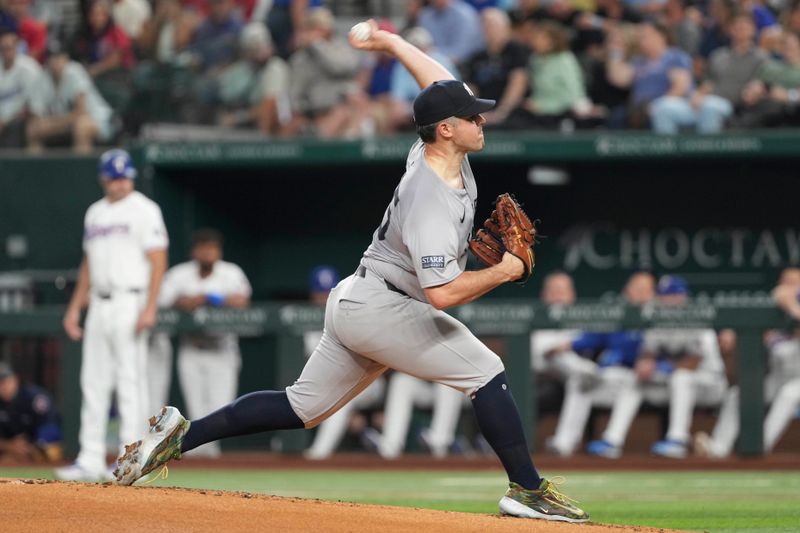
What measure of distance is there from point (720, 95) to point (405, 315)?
771cm

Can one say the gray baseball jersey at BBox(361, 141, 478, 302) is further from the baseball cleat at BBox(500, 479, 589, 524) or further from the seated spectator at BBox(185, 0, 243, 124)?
the seated spectator at BBox(185, 0, 243, 124)

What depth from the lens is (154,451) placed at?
17.7 feet

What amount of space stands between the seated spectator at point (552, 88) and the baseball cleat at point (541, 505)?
752 centimetres

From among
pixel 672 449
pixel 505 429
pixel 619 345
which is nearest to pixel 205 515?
pixel 505 429

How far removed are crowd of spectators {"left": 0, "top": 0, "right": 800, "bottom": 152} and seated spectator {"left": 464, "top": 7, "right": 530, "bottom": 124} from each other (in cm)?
1

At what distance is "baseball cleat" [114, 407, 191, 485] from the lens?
539cm

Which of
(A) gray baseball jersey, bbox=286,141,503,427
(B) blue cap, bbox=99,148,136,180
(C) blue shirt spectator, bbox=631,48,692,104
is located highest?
(C) blue shirt spectator, bbox=631,48,692,104

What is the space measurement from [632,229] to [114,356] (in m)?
5.92

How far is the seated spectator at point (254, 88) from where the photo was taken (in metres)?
13.0

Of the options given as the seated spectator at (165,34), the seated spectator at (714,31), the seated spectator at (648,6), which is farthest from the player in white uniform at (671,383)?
the seated spectator at (165,34)

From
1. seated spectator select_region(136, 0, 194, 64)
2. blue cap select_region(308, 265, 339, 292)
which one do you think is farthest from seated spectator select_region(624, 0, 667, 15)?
seated spectator select_region(136, 0, 194, 64)

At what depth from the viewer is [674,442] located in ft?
36.1

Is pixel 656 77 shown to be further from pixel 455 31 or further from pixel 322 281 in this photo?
pixel 322 281

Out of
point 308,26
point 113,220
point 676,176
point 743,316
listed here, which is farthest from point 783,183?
point 113,220
